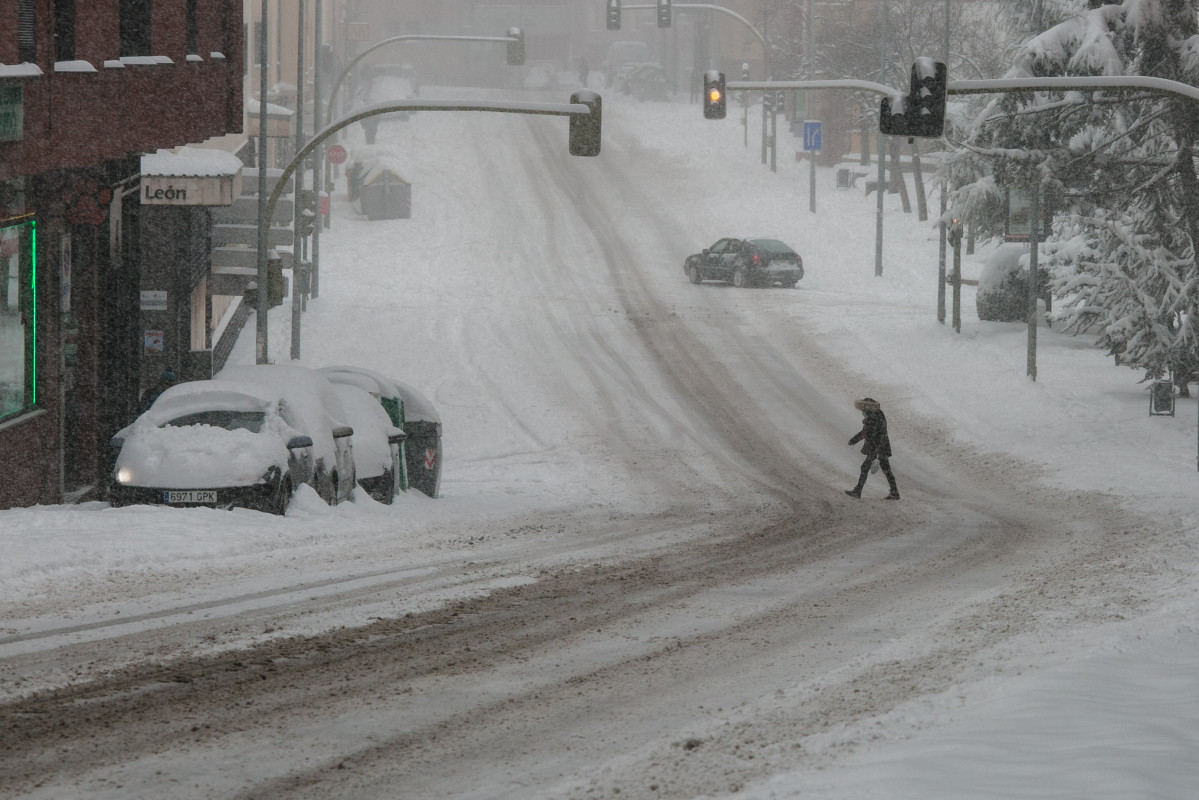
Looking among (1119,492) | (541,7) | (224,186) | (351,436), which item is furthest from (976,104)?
(541,7)

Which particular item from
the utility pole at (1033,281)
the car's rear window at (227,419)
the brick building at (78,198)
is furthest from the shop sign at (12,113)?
the utility pole at (1033,281)

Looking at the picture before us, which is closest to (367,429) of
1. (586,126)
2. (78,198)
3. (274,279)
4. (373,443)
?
(373,443)

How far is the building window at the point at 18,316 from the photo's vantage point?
57.0 feet

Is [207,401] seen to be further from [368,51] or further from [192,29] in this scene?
[368,51]

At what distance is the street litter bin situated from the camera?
49938 mm

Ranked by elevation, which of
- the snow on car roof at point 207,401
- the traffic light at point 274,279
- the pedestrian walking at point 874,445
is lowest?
the pedestrian walking at point 874,445

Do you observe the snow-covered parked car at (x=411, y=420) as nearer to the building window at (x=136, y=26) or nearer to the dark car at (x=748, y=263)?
the building window at (x=136, y=26)

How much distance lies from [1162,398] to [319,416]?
15.6 meters

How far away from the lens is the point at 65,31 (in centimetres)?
1738

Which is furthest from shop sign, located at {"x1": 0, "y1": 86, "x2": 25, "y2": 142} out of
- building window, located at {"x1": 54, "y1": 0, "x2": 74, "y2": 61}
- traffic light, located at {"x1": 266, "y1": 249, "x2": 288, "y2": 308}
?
traffic light, located at {"x1": 266, "y1": 249, "x2": 288, "y2": 308}

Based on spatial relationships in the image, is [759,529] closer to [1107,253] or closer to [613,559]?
[613,559]

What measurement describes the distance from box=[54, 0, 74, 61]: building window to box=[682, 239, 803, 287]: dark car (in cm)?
2628

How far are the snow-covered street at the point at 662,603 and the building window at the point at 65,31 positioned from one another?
4.99m

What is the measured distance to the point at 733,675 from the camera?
1027 cm
